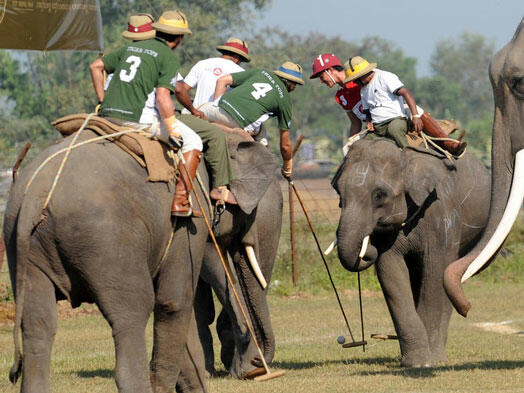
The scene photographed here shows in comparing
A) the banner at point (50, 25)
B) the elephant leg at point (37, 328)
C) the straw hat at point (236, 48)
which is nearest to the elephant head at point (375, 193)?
the straw hat at point (236, 48)

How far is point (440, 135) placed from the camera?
11680mm

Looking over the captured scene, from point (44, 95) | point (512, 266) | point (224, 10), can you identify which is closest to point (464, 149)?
point (512, 266)

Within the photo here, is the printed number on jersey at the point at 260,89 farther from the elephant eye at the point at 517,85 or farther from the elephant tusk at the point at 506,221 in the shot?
the elephant tusk at the point at 506,221

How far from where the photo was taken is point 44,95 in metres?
63.0

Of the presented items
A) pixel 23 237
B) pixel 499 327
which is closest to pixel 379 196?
pixel 499 327

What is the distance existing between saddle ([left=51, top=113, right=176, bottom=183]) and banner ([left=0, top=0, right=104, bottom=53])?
809cm

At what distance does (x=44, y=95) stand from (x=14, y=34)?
48059 millimetres

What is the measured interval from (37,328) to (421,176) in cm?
508

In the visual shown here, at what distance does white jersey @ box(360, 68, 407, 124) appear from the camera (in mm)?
11352

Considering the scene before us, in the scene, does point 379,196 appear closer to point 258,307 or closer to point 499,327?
point 258,307

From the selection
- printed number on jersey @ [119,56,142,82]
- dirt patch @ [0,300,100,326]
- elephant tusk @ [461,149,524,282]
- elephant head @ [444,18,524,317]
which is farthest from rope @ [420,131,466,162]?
dirt patch @ [0,300,100,326]

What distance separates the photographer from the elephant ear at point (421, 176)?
36.1ft

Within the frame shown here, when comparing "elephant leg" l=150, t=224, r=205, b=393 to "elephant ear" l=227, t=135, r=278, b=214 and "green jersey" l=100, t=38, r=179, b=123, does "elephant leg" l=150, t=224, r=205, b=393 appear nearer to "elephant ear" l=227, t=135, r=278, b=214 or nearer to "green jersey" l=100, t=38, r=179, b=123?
"green jersey" l=100, t=38, r=179, b=123

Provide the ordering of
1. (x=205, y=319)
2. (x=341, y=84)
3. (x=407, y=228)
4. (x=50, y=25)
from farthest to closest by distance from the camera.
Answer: (x=50, y=25), (x=341, y=84), (x=407, y=228), (x=205, y=319)
